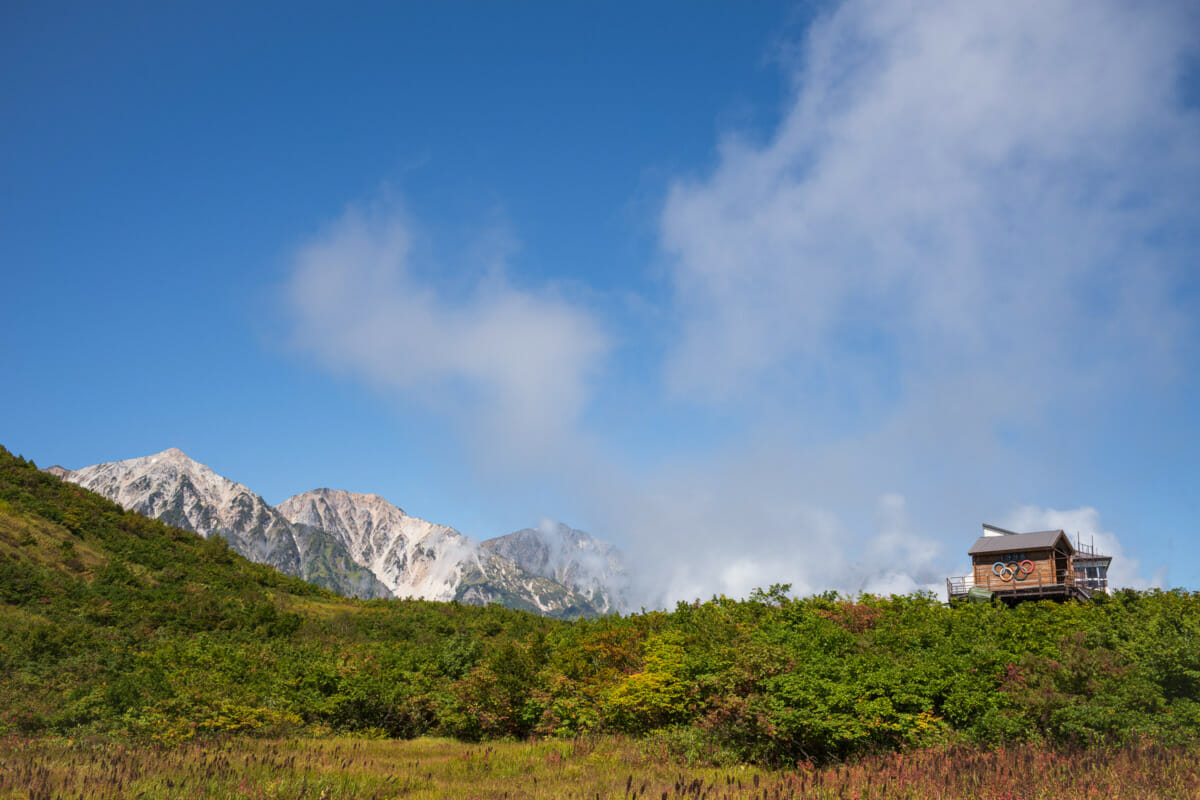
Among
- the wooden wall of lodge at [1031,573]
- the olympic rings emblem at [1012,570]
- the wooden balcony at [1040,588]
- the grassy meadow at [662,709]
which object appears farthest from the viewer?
the olympic rings emblem at [1012,570]

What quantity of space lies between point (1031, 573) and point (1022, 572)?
0.43m

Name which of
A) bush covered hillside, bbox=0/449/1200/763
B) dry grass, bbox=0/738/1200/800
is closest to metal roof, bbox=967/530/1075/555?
bush covered hillside, bbox=0/449/1200/763

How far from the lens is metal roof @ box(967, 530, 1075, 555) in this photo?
36469 mm

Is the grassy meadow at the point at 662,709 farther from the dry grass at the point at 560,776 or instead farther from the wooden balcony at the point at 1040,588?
the wooden balcony at the point at 1040,588

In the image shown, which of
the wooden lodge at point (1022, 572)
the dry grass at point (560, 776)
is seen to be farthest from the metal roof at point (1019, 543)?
the dry grass at point (560, 776)

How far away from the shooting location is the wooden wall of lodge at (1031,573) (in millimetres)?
36125

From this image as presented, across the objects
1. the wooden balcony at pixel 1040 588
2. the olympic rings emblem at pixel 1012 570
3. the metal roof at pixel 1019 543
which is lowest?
the wooden balcony at pixel 1040 588

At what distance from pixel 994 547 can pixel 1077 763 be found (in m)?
33.7

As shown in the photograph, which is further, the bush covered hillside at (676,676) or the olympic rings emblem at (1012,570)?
the olympic rings emblem at (1012,570)

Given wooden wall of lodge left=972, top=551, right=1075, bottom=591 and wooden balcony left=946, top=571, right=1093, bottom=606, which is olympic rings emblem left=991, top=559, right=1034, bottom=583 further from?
wooden balcony left=946, top=571, right=1093, bottom=606

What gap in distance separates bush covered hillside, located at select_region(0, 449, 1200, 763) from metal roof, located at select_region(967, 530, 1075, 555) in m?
7.06

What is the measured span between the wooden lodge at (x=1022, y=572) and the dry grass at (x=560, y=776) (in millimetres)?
29056

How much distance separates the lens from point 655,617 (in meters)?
28.7

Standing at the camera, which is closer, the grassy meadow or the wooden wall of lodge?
the grassy meadow
